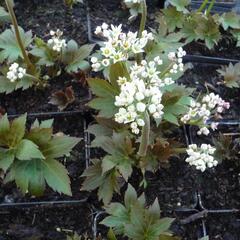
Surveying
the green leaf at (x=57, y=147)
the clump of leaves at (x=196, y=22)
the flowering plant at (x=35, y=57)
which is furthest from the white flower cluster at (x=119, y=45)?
the clump of leaves at (x=196, y=22)

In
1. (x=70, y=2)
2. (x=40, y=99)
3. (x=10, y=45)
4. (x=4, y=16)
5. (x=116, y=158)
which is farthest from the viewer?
(x=70, y=2)

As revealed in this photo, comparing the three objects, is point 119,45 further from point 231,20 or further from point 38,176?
point 231,20

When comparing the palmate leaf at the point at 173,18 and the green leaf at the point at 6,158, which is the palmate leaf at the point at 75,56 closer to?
the palmate leaf at the point at 173,18

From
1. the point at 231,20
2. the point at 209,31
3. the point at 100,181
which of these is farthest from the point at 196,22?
the point at 100,181

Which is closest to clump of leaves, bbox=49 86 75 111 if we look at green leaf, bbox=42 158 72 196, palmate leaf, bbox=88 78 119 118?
palmate leaf, bbox=88 78 119 118

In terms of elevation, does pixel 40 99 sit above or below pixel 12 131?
above

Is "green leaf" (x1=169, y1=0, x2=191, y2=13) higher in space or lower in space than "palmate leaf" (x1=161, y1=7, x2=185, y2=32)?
higher

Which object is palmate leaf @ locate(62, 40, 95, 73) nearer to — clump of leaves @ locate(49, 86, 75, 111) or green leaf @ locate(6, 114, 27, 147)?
clump of leaves @ locate(49, 86, 75, 111)
